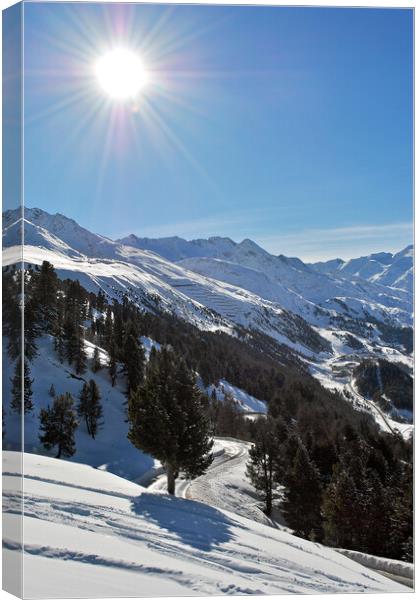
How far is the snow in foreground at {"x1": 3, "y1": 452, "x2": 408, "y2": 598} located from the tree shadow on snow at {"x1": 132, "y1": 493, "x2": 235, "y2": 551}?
0.03 metres

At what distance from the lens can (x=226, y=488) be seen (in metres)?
19.2

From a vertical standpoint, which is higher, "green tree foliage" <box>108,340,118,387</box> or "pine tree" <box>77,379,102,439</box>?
"green tree foliage" <box>108,340,118,387</box>

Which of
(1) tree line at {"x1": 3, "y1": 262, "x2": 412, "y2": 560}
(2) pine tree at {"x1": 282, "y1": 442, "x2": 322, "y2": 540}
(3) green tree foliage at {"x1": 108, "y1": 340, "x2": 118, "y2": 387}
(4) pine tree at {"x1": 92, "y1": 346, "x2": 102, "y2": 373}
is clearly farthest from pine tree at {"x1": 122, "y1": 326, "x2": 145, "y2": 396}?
(2) pine tree at {"x1": 282, "y1": 442, "x2": 322, "y2": 540}

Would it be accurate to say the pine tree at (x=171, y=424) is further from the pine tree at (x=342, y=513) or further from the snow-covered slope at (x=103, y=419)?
the pine tree at (x=342, y=513)

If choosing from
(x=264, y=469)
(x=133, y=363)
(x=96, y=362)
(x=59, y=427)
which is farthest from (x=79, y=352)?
(x=264, y=469)

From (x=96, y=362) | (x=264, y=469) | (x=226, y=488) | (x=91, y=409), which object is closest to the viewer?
(x=226, y=488)

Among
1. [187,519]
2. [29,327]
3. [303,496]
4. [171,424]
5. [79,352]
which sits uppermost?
[29,327]

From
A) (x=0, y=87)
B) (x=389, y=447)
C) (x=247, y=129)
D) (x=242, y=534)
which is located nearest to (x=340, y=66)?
(x=247, y=129)

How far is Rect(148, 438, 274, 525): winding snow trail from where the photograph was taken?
15938 millimetres

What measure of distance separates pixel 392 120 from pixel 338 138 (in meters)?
1.44

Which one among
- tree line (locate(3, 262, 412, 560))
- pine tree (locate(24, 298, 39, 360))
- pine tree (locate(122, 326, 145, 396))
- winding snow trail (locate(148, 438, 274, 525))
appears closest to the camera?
pine tree (locate(24, 298, 39, 360))

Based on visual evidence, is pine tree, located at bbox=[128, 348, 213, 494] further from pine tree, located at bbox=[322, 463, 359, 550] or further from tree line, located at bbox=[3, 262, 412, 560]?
pine tree, located at bbox=[322, 463, 359, 550]

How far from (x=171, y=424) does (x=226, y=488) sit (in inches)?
209

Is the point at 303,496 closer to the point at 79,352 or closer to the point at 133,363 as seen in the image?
the point at 133,363
